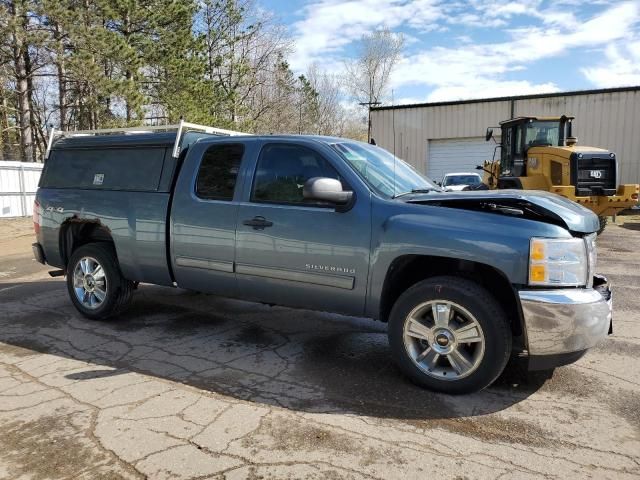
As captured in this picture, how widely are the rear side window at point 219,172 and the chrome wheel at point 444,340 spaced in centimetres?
205

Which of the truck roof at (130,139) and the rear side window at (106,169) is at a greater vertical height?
the truck roof at (130,139)

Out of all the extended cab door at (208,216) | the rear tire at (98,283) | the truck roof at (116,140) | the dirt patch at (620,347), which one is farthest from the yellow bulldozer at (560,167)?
the rear tire at (98,283)

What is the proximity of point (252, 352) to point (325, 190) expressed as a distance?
1757mm

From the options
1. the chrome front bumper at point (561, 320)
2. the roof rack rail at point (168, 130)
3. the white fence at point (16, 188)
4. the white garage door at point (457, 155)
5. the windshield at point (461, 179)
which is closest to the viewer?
the chrome front bumper at point (561, 320)

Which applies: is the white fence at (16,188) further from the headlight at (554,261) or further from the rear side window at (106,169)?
the headlight at (554,261)

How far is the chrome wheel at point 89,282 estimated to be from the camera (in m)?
5.61

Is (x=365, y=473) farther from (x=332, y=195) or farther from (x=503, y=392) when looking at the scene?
(x=332, y=195)

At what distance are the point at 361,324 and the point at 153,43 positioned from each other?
21.4m

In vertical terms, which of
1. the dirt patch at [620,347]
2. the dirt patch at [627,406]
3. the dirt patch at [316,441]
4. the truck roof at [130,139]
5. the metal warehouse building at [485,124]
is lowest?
the dirt patch at [627,406]

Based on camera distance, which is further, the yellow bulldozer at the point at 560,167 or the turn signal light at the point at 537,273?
the yellow bulldozer at the point at 560,167

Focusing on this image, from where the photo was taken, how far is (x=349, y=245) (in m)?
3.98

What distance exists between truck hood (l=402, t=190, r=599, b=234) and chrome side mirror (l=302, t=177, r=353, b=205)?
601 millimetres

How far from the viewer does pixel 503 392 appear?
148 inches

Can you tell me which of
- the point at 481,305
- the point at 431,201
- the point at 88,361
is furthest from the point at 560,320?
the point at 88,361
